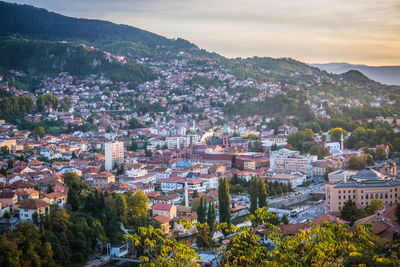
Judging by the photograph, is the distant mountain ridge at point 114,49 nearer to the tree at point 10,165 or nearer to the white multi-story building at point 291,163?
the white multi-story building at point 291,163

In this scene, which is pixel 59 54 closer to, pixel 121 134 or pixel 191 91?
pixel 191 91

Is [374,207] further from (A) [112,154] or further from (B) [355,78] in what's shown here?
(B) [355,78]

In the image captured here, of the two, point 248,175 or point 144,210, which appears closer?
point 144,210

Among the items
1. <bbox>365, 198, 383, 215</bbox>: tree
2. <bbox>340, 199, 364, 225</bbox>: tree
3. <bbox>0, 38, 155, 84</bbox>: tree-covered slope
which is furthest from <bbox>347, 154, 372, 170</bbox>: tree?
<bbox>0, 38, 155, 84</bbox>: tree-covered slope

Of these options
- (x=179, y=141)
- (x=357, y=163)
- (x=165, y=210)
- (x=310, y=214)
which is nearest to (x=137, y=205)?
(x=165, y=210)

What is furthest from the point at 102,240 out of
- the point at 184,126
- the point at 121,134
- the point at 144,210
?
the point at 184,126

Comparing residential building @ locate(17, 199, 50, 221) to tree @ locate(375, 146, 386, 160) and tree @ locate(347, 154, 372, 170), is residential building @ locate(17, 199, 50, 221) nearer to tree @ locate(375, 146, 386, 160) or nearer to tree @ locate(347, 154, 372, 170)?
tree @ locate(347, 154, 372, 170)
